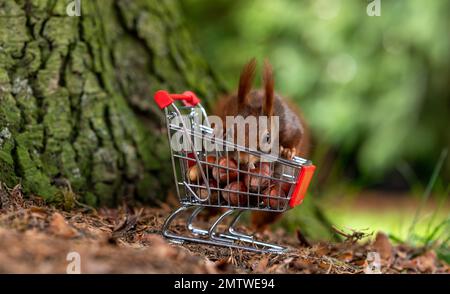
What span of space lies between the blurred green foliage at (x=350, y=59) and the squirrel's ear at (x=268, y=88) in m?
2.97

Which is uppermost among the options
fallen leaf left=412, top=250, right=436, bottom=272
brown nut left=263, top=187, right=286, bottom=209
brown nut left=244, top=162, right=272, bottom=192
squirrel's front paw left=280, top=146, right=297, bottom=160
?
squirrel's front paw left=280, top=146, right=297, bottom=160

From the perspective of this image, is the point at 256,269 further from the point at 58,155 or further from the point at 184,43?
the point at 184,43

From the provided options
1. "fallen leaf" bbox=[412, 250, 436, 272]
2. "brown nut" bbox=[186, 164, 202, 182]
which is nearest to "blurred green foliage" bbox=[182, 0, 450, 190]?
"fallen leaf" bbox=[412, 250, 436, 272]

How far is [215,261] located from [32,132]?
96 centimetres

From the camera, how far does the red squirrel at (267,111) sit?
223 centimetres

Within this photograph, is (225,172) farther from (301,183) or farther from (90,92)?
(90,92)

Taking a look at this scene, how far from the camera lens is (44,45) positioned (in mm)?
2596

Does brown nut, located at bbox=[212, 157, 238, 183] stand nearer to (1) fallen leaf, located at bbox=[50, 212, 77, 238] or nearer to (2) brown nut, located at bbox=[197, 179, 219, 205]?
(2) brown nut, located at bbox=[197, 179, 219, 205]

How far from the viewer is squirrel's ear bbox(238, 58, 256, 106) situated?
221cm

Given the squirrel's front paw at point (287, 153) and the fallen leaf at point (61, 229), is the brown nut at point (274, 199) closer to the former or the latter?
the squirrel's front paw at point (287, 153)

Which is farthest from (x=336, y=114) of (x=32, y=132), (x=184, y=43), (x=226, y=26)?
(x=32, y=132)

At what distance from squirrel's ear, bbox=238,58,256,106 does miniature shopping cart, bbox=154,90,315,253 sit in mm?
160

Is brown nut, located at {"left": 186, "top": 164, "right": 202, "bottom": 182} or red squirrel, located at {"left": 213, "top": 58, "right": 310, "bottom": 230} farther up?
red squirrel, located at {"left": 213, "top": 58, "right": 310, "bottom": 230}

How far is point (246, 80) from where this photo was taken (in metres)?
2.26
